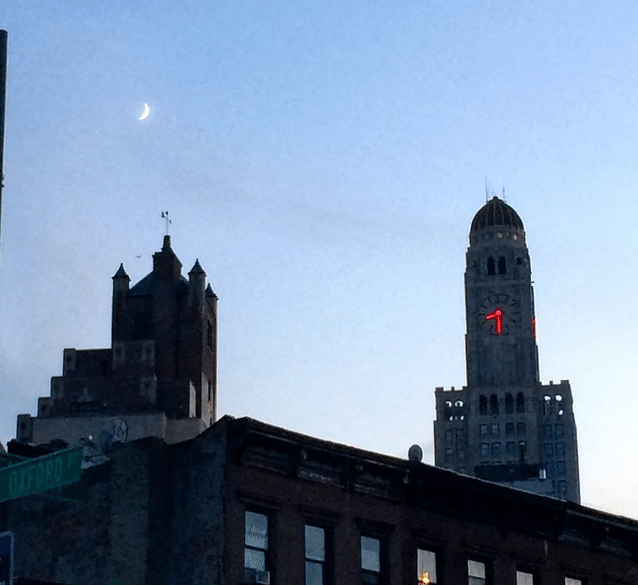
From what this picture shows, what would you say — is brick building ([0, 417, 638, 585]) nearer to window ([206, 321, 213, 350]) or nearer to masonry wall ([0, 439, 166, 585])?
masonry wall ([0, 439, 166, 585])

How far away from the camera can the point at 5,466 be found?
81.6 feet

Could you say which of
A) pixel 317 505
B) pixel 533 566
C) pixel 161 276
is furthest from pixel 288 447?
pixel 161 276

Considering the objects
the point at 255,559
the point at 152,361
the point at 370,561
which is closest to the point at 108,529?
the point at 255,559

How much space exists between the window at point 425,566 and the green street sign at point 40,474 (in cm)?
2275

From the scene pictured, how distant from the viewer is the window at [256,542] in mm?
41406

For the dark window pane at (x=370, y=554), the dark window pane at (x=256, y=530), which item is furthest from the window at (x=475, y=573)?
the dark window pane at (x=256, y=530)

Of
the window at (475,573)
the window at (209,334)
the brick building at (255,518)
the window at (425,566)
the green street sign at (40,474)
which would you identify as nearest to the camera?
the green street sign at (40,474)

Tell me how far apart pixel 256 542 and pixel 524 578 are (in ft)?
36.6

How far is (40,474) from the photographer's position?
79.6 feet

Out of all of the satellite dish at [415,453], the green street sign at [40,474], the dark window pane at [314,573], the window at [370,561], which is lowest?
the green street sign at [40,474]

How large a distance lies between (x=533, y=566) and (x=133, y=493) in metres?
13.7

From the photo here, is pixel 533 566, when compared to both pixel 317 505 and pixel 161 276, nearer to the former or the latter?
pixel 317 505

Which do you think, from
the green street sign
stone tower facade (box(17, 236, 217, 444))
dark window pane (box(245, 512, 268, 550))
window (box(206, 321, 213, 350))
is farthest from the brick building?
window (box(206, 321, 213, 350))

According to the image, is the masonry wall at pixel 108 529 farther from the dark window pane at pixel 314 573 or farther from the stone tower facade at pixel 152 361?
the stone tower facade at pixel 152 361
